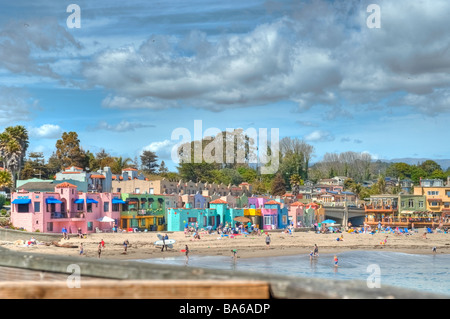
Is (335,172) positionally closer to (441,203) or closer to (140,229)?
(441,203)

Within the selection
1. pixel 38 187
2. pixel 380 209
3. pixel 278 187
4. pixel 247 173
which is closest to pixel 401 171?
pixel 247 173

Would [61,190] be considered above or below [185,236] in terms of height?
above

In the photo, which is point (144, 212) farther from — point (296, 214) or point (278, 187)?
point (278, 187)

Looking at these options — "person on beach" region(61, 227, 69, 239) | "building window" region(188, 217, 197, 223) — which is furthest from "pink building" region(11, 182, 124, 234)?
"building window" region(188, 217, 197, 223)

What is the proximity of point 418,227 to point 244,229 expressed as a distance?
3390 centimetres

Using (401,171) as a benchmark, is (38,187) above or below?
below

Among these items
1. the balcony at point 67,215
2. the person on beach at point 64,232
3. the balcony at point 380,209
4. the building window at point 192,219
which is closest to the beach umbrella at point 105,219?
the balcony at point 67,215

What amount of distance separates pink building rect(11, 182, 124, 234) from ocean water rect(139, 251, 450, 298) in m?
A: 14.5

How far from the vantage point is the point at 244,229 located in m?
67.6

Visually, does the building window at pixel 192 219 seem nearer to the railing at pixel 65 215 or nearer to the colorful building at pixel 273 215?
the colorful building at pixel 273 215

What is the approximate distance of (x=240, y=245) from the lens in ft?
182

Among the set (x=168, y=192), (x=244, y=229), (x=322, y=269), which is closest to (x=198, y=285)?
(x=322, y=269)

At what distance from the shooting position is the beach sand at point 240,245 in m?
46.2

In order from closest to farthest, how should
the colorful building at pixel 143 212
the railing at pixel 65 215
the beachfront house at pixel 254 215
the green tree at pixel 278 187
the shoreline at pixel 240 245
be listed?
the shoreline at pixel 240 245 → the railing at pixel 65 215 → the colorful building at pixel 143 212 → the beachfront house at pixel 254 215 → the green tree at pixel 278 187
